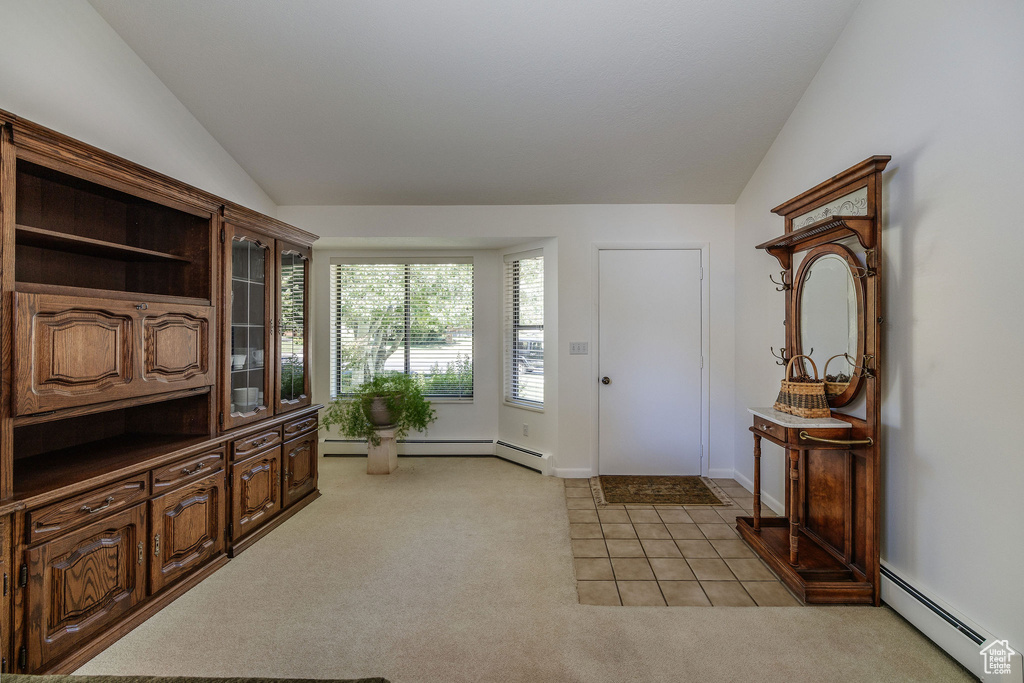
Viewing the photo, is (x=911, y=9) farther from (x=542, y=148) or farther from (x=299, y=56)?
(x=299, y=56)

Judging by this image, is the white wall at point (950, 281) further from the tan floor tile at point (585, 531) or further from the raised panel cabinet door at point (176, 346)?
the raised panel cabinet door at point (176, 346)

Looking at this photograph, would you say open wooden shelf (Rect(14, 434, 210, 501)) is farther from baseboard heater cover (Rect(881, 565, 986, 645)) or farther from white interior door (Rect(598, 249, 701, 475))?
baseboard heater cover (Rect(881, 565, 986, 645))

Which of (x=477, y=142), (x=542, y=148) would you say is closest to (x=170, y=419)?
(x=477, y=142)

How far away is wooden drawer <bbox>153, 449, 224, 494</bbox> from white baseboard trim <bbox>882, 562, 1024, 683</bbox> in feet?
11.6

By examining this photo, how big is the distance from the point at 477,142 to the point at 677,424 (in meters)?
3.00

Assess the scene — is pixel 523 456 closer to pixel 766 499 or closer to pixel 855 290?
pixel 766 499

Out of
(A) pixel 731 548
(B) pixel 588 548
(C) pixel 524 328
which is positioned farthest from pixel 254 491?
(A) pixel 731 548

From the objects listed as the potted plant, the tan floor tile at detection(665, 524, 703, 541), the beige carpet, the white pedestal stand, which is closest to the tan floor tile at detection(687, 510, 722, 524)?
the tan floor tile at detection(665, 524, 703, 541)

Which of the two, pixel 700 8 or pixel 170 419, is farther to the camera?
pixel 170 419

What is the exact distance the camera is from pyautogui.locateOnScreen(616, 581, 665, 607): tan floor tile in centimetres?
238

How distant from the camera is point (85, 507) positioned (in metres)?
1.99

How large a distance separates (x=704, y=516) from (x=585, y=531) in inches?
36.6

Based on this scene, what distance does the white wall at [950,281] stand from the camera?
1.79 m

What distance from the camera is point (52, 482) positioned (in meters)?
1.91
